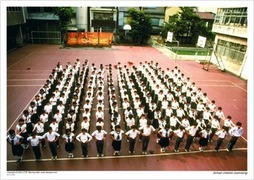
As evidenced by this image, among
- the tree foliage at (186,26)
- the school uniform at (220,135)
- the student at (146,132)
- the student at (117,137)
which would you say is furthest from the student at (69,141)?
the tree foliage at (186,26)

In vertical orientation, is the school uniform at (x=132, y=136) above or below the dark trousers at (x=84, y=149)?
above

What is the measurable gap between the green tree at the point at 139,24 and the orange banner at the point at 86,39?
388 cm

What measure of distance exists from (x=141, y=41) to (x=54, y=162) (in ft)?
74.4

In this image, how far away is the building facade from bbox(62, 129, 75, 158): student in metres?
12.6

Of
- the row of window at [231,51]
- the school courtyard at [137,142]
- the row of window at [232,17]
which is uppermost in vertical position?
the row of window at [232,17]

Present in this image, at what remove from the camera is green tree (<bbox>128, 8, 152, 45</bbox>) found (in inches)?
1000

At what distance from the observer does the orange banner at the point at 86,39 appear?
23.0 metres

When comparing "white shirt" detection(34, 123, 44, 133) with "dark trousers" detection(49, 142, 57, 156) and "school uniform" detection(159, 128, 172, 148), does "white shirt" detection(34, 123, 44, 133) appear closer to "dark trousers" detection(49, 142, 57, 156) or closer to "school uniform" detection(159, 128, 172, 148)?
"dark trousers" detection(49, 142, 57, 156)

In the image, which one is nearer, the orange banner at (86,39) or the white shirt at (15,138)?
the white shirt at (15,138)

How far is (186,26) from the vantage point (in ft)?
86.4

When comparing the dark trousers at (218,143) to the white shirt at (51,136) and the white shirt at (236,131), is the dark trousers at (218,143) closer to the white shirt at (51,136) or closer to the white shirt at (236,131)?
the white shirt at (236,131)

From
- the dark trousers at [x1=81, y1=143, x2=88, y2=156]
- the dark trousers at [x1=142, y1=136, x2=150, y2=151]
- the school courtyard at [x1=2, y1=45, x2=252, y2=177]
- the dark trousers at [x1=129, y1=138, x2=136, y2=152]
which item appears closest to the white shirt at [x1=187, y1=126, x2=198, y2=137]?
the school courtyard at [x1=2, y1=45, x2=252, y2=177]

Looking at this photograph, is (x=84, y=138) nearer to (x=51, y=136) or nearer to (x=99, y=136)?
(x=99, y=136)

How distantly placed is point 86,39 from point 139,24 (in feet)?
21.7
